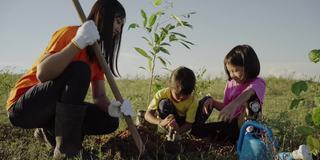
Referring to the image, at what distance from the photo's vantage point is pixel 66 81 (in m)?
2.73

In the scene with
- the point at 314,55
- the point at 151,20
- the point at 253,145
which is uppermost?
the point at 151,20

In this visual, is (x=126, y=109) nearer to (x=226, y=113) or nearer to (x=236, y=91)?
(x=226, y=113)

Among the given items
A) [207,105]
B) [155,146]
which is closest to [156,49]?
[207,105]

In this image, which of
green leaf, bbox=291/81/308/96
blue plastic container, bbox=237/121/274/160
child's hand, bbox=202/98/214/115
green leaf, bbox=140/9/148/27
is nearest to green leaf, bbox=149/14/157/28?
green leaf, bbox=140/9/148/27

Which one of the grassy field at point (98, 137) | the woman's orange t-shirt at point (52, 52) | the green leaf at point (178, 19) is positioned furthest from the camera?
the green leaf at point (178, 19)

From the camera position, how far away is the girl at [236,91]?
3.34 meters

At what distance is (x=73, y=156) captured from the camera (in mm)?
2754

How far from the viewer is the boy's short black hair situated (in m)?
3.27

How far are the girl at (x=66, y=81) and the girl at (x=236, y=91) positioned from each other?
0.83 meters

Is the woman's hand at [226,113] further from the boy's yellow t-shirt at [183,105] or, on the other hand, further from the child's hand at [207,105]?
the boy's yellow t-shirt at [183,105]

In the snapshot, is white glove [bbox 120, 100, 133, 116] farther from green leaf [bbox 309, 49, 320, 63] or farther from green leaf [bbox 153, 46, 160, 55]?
green leaf [bbox 309, 49, 320, 63]

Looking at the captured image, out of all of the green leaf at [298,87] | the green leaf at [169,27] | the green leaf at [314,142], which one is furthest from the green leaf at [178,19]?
the green leaf at [314,142]

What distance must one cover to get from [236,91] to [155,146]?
84 centimetres

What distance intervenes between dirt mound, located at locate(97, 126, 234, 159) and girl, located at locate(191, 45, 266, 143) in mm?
209
